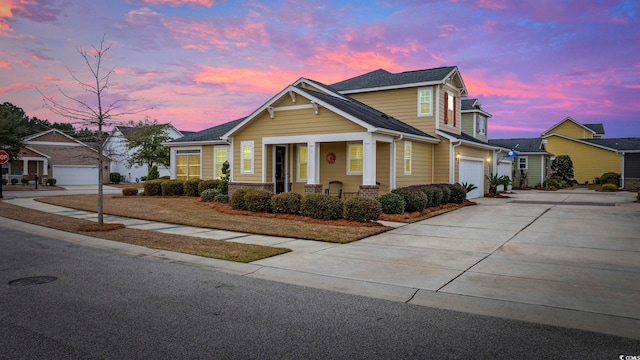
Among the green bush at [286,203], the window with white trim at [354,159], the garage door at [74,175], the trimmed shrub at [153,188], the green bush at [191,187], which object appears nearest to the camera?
the green bush at [286,203]

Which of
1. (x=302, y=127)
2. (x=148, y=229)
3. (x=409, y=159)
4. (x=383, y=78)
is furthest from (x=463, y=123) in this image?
(x=148, y=229)

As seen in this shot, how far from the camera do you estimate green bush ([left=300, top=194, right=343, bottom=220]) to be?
48.1ft

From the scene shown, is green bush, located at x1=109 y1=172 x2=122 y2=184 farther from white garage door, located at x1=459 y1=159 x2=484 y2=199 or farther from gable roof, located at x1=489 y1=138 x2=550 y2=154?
gable roof, located at x1=489 y1=138 x2=550 y2=154

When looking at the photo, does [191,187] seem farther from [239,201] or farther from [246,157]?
[239,201]

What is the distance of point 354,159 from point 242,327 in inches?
606

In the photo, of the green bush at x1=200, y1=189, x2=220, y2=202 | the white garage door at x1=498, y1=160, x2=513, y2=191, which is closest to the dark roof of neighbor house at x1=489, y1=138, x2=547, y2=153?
the white garage door at x1=498, y1=160, x2=513, y2=191

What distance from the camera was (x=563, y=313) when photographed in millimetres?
5445

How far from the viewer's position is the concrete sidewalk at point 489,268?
572 centimetres

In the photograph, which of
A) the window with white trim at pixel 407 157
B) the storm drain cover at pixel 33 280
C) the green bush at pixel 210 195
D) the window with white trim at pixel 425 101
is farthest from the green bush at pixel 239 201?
the window with white trim at pixel 425 101

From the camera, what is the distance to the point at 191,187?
2481 centimetres

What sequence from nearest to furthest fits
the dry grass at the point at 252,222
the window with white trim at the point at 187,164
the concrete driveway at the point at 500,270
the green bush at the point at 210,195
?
the concrete driveway at the point at 500,270, the dry grass at the point at 252,222, the green bush at the point at 210,195, the window with white trim at the point at 187,164

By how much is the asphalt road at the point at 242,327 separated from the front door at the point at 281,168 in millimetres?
14071

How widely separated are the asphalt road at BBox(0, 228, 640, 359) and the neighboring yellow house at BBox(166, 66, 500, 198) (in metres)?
10.8

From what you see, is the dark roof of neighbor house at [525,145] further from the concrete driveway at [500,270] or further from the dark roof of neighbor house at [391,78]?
the concrete driveway at [500,270]
